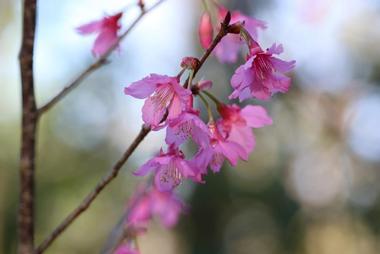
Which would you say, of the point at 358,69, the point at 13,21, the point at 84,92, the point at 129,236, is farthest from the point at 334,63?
the point at 129,236

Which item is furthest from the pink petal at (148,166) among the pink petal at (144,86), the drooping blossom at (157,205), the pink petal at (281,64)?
the drooping blossom at (157,205)

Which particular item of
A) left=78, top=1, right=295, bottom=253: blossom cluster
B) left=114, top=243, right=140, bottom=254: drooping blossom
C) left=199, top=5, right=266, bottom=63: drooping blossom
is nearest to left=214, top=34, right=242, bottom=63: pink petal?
left=199, top=5, right=266, bottom=63: drooping blossom

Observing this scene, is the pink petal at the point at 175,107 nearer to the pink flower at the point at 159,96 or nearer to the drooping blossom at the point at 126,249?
the pink flower at the point at 159,96

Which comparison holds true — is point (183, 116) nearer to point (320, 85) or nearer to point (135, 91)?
point (135, 91)

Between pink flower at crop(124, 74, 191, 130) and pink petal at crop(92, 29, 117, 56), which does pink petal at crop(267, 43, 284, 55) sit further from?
pink petal at crop(92, 29, 117, 56)

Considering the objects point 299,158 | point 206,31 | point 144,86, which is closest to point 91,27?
point 206,31

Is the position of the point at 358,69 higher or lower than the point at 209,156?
higher

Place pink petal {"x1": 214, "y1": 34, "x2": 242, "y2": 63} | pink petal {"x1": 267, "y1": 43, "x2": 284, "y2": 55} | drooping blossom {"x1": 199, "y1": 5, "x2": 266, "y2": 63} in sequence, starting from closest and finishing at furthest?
pink petal {"x1": 267, "y1": 43, "x2": 284, "y2": 55} → drooping blossom {"x1": 199, "y1": 5, "x2": 266, "y2": 63} → pink petal {"x1": 214, "y1": 34, "x2": 242, "y2": 63}

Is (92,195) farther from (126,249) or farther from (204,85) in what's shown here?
(126,249)
